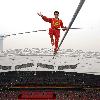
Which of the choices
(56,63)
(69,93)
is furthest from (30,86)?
(56,63)

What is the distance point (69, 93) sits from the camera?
1495 centimetres

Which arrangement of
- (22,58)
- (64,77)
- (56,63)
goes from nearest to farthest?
(56,63), (22,58), (64,77)

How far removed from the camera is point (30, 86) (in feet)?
47.0

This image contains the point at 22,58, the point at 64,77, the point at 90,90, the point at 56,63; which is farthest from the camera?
the point at 90,90

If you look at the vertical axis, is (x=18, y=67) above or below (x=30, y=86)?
above

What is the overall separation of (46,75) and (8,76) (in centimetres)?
212

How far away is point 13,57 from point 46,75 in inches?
87.9

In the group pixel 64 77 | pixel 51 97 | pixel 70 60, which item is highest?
pixel 70 60

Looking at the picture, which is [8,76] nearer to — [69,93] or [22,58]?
[22,58]

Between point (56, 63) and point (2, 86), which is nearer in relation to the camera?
point (56, 63)

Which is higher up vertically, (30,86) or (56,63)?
→ (56,63)

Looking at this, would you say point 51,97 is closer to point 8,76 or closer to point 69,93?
point 69,93

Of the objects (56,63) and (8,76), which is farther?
(8,76)

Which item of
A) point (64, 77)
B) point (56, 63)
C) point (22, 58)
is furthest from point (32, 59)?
point (64, 77)
